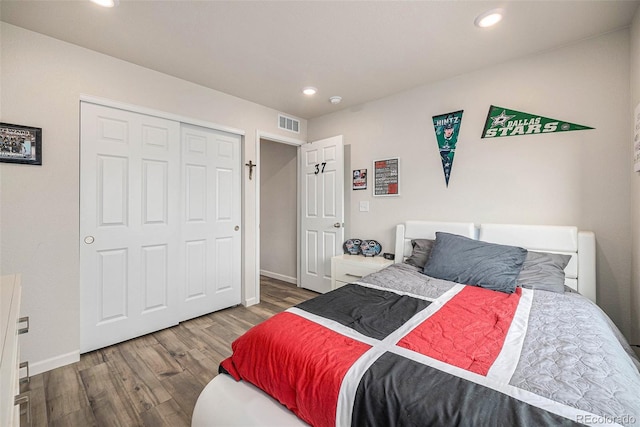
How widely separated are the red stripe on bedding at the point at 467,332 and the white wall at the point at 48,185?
99.6 inches

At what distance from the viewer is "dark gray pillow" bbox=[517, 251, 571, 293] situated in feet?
5.98

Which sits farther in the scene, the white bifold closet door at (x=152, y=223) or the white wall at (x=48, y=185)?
the white bifold closet door at (x=152, y=223)

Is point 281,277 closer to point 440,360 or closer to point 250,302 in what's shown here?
point 250,302

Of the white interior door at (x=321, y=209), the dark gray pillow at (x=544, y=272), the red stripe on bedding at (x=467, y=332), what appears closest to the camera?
the red stripe on bedding at (x=467, y=332)

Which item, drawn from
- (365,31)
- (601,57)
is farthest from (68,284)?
(601,57)

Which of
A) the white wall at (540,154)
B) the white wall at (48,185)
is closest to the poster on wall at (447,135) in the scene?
Result: the white wall at (540,154)

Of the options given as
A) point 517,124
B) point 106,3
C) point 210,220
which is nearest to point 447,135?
point 517,124

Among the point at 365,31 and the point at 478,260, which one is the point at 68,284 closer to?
the point at 365,31

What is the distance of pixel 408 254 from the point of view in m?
2.85

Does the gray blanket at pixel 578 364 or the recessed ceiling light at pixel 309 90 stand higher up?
the recessed ceiling light at pixel 309 90

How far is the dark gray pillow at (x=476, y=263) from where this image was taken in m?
1.89

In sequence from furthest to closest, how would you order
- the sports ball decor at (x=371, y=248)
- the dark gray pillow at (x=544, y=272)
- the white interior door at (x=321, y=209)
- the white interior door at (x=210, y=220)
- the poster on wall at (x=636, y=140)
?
1. the white interior door at (x=321, y=209)
2. the sports ball decor at (x=371, y=248)
3. the white interior door at (x=210, y=220)
4. the dark gray pillow at (x=544, y=272)
5. the poster on wall at (x=636, y=140)

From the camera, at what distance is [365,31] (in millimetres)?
1993

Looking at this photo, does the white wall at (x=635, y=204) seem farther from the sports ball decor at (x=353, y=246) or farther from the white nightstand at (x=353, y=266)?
the sports ball decor at (x=353, y=246)
